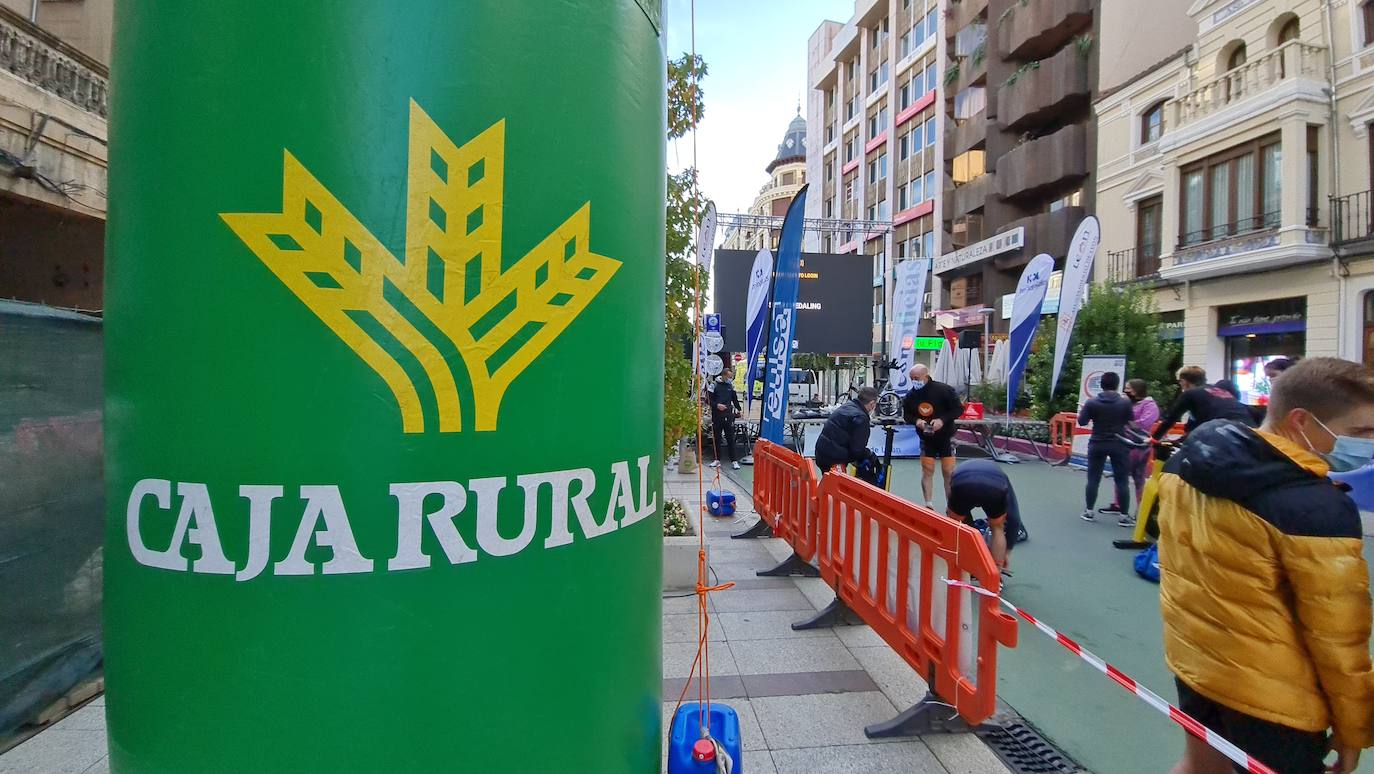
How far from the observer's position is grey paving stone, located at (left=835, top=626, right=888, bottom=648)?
15.6ft

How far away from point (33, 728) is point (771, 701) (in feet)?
12.5

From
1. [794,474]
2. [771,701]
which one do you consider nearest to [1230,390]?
[794,474]

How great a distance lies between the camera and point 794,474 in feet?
21.3

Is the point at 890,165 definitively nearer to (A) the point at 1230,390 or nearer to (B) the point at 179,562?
(A) the point at 1230,390

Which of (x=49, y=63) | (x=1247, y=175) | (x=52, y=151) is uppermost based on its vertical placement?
(x=1247, y=175)

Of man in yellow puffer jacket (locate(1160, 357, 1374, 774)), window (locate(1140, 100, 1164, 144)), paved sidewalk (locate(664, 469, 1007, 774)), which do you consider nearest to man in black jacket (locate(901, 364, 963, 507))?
paved sidewalk (locate(664, 469, 1007, 774))

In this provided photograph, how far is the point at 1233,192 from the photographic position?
1847 cm

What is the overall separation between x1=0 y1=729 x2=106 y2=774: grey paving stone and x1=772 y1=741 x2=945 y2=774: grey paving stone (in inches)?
127

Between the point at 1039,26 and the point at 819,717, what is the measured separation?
30687 mm

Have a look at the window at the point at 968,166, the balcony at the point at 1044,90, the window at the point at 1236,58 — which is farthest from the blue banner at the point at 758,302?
the window at the point at 968,166

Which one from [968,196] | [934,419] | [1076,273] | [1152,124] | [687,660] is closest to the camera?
[687,660]

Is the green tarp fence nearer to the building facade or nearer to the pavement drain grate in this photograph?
the pavement drain grate

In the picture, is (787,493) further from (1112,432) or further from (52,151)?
(52,151)

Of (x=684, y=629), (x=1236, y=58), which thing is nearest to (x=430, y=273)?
(x=684, y=629)
